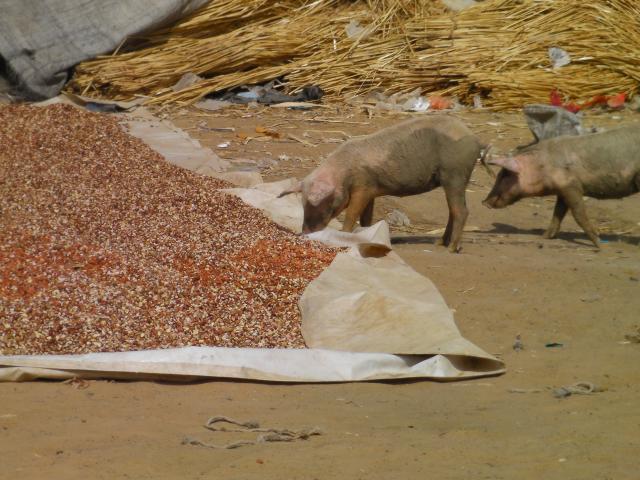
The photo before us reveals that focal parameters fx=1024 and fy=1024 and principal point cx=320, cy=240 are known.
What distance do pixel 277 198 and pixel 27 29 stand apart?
543 centimetres

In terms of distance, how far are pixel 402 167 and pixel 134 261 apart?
2.75m

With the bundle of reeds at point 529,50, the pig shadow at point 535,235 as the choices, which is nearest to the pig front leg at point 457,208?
the pig shadow at point 535,235

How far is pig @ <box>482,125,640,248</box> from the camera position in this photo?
876 cm

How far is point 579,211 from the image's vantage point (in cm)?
865

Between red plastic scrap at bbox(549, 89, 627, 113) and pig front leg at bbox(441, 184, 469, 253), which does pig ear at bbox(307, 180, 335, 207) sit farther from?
red plastic scrap at bbox(549, 89, 627, 113)

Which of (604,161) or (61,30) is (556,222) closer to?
(604,161)

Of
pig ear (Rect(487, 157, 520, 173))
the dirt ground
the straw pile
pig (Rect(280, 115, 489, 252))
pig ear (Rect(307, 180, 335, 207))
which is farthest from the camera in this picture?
the straw pile

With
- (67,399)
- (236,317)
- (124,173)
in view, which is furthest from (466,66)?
(67,399)

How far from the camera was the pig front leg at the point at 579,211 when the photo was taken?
8.52 metres

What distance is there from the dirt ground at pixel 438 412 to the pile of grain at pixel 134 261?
517mm

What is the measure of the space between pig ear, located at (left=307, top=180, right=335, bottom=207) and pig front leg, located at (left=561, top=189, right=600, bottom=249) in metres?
2.26

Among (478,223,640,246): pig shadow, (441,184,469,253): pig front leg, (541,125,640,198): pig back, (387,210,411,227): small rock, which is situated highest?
(441,184,469,253): pig front leg

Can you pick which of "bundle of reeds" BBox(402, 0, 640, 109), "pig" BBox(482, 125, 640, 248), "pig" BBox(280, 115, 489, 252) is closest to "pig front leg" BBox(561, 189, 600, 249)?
"pig" BBox(482, 125, 640, 248)

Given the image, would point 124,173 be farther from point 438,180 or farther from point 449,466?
point 449,466
